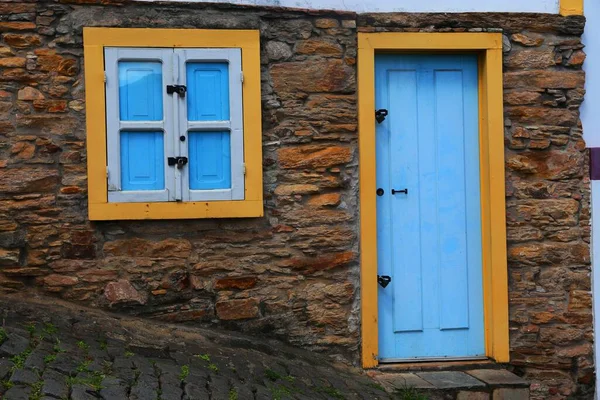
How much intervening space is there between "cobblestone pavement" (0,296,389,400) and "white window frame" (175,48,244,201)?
0.94m

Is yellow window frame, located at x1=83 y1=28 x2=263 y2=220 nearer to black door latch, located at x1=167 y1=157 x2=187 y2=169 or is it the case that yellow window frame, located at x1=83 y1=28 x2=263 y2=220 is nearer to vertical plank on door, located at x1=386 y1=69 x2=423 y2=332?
black door latch, located at x1=167 y1=157 x2=187 y2=169

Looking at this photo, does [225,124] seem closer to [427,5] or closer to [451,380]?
[427,5]

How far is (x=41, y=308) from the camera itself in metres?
6.06

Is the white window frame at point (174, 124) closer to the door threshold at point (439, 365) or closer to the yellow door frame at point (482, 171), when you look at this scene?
the yellow door frame at point (482, 171)

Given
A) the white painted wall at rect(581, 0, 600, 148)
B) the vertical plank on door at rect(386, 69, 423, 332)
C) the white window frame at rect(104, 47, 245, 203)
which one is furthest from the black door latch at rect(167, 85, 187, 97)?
the white painted wall at rect(581, 0, 600, 148)

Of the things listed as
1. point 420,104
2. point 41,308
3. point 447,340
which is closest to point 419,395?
point 447,340

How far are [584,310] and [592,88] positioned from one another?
165 cm

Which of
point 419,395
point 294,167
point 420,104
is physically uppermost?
point 420,104

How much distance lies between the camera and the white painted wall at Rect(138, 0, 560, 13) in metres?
6.52

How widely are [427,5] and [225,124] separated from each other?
1.72m

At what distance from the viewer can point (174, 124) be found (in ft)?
20.7

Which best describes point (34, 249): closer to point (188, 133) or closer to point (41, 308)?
point (41, 308)

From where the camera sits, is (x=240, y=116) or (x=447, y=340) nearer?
(x=240, y=116)

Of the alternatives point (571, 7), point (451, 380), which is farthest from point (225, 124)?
point (571, 7)
